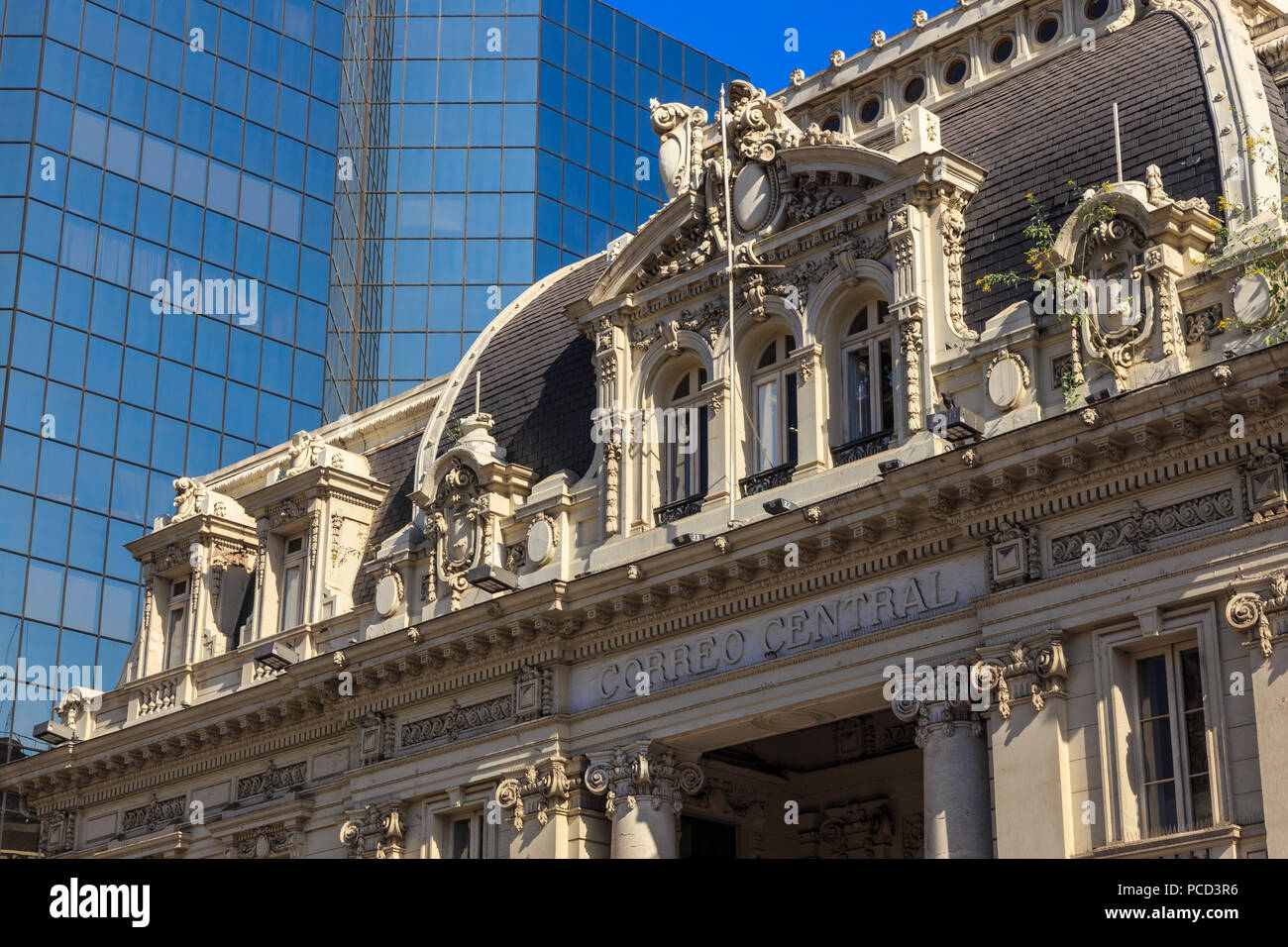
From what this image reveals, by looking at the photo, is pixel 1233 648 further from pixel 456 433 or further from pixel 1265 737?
pixel 456 433

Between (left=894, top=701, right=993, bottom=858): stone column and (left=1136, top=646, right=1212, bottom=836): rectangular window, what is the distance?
2430mm

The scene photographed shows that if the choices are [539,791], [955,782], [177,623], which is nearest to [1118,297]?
[955,782]

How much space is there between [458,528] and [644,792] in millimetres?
6559

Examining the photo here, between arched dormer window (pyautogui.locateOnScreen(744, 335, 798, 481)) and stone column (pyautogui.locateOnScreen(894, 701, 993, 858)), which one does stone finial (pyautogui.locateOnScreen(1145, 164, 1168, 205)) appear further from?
stone column (pyautogui.locateOnScreen(894, 701, 993, 858))

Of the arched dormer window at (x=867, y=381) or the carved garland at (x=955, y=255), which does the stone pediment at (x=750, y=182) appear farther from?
the arched dormer window at (x=867, y=381)

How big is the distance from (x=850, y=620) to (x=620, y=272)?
816 cm

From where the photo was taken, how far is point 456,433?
4169 cm

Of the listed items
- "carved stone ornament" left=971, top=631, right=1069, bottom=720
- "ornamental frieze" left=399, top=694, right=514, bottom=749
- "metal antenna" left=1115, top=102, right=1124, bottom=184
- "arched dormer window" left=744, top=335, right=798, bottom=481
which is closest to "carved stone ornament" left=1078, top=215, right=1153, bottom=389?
"metal antenna" left=1115, top=102, right=1124, bottom=184

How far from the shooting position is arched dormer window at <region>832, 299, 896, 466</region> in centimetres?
3388

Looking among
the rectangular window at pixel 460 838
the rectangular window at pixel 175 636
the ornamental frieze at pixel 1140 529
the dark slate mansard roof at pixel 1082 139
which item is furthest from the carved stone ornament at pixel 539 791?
the rectangular window at pixel 175 636

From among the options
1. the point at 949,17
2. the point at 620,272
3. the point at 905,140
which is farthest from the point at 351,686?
the point at 949,17

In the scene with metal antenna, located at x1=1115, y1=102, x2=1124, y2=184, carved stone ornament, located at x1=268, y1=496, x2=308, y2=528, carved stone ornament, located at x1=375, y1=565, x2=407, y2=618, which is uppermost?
metal antenna, located at x1=1115, y1=102, x2=1124, y2=184

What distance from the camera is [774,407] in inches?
1401
